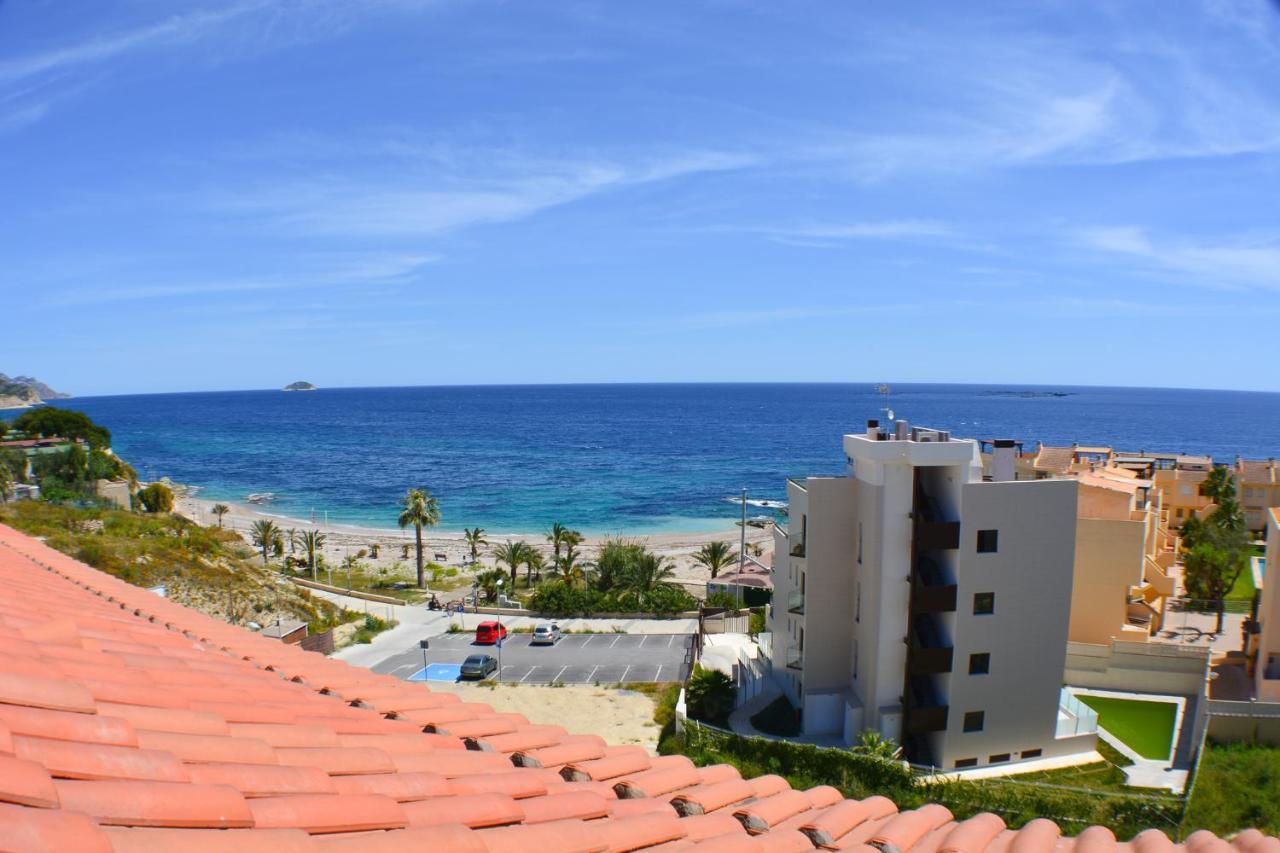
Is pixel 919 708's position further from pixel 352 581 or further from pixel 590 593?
pixel 352 581

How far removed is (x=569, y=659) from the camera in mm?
30797

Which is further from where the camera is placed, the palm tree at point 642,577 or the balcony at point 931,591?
the palm tree at point 642,577

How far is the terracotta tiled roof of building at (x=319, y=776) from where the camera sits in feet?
8.10

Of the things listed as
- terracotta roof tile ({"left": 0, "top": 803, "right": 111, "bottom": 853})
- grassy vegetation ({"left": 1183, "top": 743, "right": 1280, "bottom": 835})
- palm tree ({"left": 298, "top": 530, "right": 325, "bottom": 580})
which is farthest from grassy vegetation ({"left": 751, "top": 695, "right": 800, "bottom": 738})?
palm tree ({"left": 298, "top": 530, "right": 325, "bottom": 580})

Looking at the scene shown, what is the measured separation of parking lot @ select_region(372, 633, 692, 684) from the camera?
28422mm

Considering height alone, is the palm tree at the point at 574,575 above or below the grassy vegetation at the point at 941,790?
below

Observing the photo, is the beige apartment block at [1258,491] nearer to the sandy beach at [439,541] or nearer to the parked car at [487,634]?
the sandy beach at [439,541]

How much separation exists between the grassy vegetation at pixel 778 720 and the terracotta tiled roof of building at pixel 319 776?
60.1 ft

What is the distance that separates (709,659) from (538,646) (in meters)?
7.45

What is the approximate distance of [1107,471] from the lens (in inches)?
1566

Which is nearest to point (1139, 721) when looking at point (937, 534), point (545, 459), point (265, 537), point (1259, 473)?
point (937, 534)

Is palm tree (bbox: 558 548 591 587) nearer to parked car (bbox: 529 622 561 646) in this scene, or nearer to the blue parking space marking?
parked car (bbox: 529 622 561 646)

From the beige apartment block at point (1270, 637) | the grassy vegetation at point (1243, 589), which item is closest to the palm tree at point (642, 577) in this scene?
the beige apartment block at point (1270, 637)

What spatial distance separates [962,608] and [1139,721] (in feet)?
26.1
